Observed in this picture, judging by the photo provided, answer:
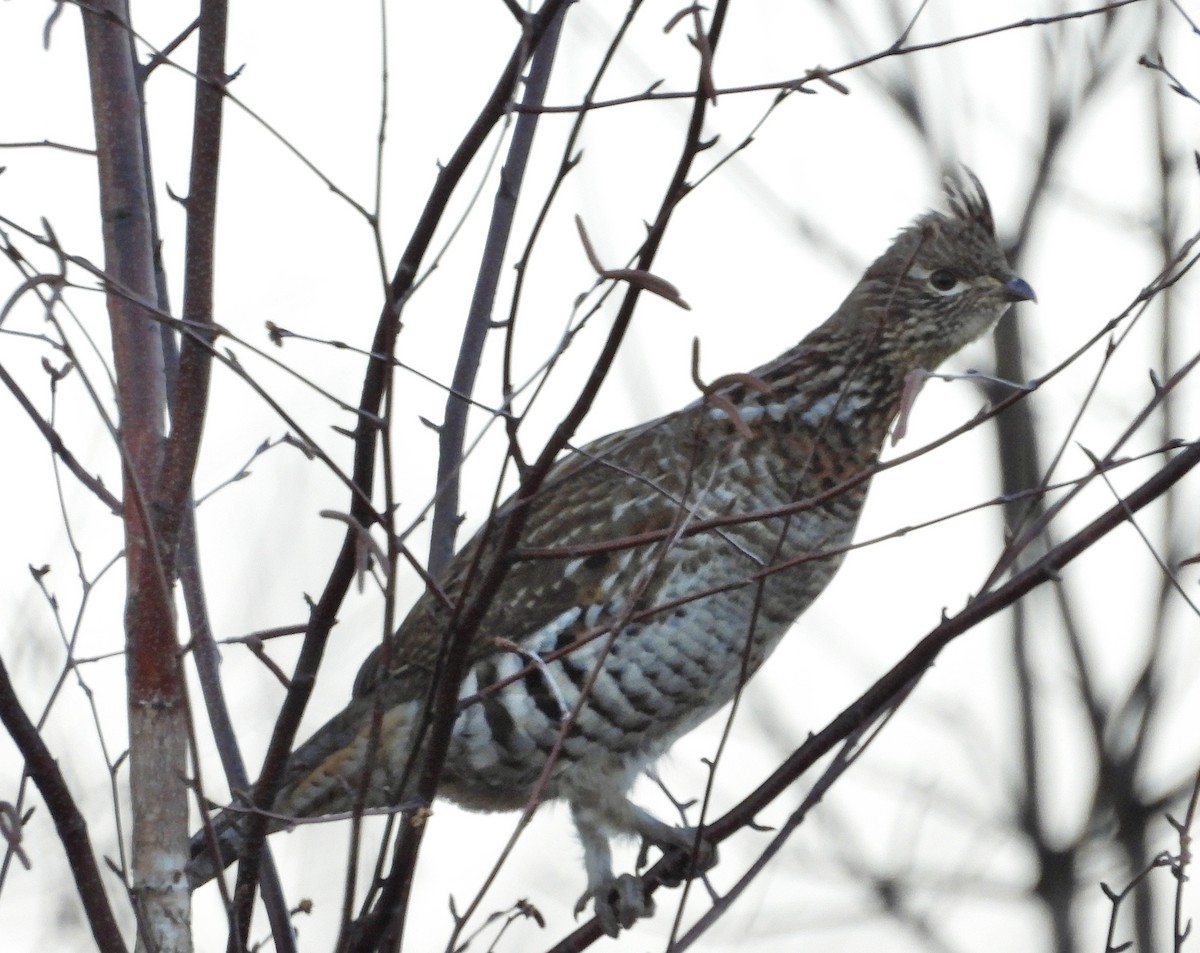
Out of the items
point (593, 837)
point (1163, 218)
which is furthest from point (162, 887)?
point (1163, 218)

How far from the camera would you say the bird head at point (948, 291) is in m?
5.46

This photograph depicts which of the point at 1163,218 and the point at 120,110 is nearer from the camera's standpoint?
the point at 120,110

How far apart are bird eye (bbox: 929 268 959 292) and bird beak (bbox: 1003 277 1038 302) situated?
17 centimetres

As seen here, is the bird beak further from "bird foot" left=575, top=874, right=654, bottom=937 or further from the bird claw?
"bird foot" left=575, top=874, right=654, bottom=937

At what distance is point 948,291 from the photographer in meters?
5.52

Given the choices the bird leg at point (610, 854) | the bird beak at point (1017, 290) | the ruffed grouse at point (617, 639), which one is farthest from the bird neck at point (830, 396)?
the bird leg at point (610, 854)

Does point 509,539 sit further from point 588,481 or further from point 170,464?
point 588,481

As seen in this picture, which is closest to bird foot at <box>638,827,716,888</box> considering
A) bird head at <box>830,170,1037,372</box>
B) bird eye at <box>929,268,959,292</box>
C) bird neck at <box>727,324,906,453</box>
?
bird neck at <box>727,324,906,453</box>

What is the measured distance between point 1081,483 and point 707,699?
7.72 feet

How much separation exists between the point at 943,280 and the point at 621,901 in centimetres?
228

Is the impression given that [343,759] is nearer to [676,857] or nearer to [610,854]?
[610,854]

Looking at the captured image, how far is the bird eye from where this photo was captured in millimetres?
5527

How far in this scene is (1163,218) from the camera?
5.11 metres

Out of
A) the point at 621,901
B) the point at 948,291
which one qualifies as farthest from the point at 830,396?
the point at 621,901
